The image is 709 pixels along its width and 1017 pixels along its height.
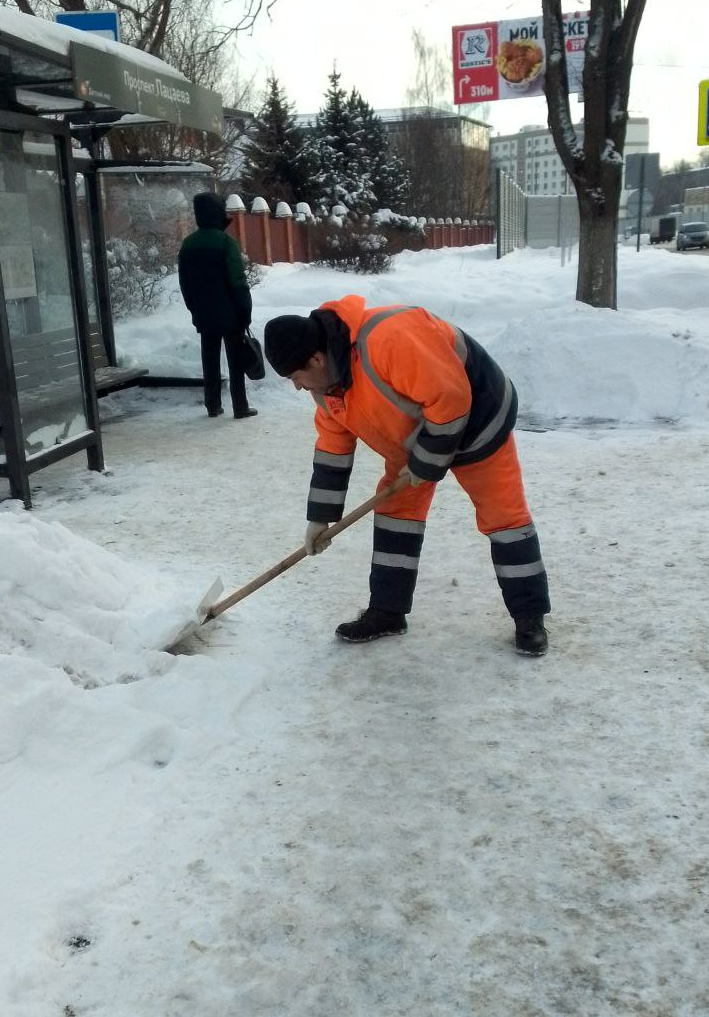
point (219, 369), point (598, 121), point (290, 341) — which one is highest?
point (598, 121)

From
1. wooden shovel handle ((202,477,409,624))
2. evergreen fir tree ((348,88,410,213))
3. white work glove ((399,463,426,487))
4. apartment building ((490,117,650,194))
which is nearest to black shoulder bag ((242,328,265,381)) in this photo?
wooden shovel handle ((202,477,409,624))

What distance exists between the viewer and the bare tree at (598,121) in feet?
28.5

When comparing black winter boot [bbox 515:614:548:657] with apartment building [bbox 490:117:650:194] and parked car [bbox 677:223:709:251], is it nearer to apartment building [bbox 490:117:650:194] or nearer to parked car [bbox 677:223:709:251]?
parked car [bbox 677:223:709:251]

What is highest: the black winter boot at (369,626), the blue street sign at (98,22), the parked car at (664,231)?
the blue street sign at (98,22)

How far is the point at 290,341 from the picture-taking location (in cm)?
300

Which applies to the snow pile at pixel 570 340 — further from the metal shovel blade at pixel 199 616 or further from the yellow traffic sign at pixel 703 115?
the metal shovel blade at pixel 199 616

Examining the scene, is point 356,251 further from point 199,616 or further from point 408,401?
point 408,401

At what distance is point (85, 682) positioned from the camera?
3133 mm

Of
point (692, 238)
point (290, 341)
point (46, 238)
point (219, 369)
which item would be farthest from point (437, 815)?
point (692, 238)

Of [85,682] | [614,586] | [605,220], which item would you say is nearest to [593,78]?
[605,220]

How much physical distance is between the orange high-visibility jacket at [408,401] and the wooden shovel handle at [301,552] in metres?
0.08

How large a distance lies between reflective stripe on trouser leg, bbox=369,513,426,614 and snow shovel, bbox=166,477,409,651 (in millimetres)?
125

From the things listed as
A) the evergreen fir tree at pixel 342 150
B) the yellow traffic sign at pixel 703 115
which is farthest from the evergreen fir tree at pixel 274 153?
the yellow traffic sign at pixel 703 115

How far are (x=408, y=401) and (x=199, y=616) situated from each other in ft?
3.86
